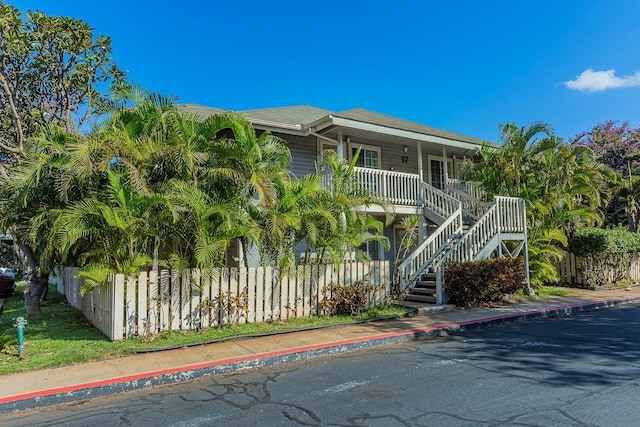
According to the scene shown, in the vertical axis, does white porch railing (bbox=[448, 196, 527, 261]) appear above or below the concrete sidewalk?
above

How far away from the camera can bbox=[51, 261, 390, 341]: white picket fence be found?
755cm

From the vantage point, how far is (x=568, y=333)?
8.48 meters

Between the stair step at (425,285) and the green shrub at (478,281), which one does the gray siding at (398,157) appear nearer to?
the stair step at (425,285)

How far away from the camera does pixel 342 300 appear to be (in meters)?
9.78

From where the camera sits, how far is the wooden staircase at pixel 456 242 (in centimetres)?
1204

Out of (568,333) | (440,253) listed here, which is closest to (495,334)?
(568,333)

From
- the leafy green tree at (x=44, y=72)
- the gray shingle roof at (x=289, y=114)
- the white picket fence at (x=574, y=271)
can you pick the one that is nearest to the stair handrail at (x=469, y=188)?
the white picket fence at (x=574, y=271)

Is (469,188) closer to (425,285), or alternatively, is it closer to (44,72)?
(425,285)

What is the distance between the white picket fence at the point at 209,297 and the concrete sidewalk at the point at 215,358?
1.00 metres

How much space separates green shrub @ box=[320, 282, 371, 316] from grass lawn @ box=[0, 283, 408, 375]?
0.24 meters

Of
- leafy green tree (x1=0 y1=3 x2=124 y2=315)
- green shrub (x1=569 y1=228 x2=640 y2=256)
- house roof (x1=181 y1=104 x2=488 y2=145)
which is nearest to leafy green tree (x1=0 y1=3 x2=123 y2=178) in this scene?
leafy green tree (x1=0 y1=3 x2=124 y2=315)

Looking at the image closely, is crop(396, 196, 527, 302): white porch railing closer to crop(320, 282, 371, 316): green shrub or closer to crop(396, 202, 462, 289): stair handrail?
crop(396, 202, 462, 289): stair handrail

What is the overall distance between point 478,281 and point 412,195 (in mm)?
4606

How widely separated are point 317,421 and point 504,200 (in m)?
11.0
